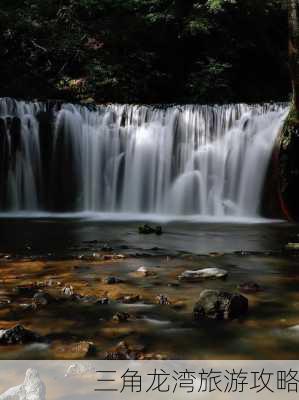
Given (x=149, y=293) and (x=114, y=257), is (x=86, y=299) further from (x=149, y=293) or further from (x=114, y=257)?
(x=114, y=257)

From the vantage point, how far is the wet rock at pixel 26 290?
4.72 meters

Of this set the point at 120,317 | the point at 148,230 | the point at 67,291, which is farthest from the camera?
the point at 148,230

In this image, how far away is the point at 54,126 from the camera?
1527cm

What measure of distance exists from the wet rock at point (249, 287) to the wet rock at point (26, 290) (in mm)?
1912

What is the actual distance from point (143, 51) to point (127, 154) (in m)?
6.52

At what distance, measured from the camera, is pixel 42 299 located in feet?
14.5

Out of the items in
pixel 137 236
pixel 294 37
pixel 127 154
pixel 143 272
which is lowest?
pixel 137 236

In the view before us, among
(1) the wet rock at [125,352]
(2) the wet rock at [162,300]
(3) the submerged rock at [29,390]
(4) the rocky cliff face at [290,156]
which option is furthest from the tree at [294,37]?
(3) the submerged rock at [29,390]

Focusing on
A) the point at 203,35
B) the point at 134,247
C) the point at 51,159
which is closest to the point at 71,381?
the point at 134,247

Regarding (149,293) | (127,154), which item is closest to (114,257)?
(149,293)

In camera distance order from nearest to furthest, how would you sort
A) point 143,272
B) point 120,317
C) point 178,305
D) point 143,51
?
point 120,317 < point 178,305 < point 143,272 < point 143,51

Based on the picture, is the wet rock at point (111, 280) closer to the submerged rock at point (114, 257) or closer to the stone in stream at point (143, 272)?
the stone in stream at point (143, 272)

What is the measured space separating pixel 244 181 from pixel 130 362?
11.5 metres

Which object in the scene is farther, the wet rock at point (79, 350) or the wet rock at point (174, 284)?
the wet rock at point (174, 284)
